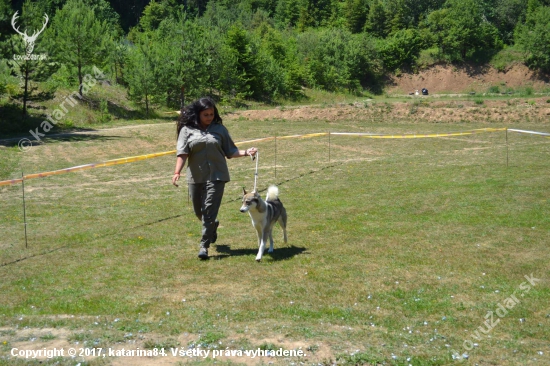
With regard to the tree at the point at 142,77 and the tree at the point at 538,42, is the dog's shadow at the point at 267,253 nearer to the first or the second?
the tree at the point at 142,77

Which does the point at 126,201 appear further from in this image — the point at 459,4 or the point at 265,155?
the point at 459,4

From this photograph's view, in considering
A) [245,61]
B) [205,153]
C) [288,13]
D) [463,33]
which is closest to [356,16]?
[288,13]

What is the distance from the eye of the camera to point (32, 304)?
7.51m

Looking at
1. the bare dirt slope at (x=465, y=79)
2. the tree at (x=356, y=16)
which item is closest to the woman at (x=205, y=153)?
the bare dirt slope at (x=465, y=79)

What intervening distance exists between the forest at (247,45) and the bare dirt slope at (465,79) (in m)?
1.55

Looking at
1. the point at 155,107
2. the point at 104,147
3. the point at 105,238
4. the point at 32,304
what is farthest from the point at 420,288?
the point at 155,107

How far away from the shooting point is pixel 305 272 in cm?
864

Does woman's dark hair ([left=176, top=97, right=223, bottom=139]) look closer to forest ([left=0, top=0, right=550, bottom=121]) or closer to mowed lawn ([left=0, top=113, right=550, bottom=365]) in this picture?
mowed lawn ([left=0, top=113, right=550, bottom=365])

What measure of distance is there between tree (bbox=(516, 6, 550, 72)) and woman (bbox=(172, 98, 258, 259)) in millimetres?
75655

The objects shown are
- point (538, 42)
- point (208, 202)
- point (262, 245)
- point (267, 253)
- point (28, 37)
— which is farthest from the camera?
point (538, 42)

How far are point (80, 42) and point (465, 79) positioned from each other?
5539cm

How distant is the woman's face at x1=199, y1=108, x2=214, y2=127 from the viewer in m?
9.39

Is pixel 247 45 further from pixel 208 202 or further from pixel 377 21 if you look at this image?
pixel 208 202

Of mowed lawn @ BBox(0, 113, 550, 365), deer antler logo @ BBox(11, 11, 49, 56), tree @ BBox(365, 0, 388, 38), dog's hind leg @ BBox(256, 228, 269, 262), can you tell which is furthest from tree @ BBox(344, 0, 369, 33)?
dog's hind leg @ BBox(256, 228, 269, 262)
